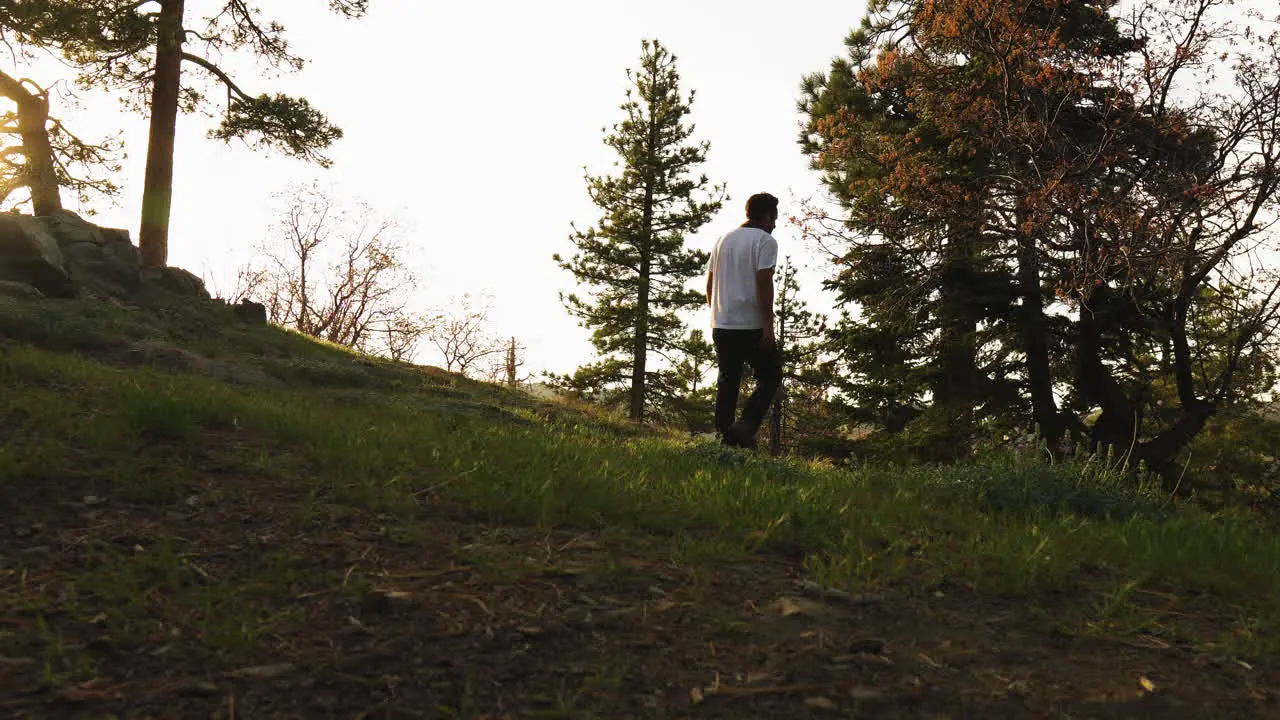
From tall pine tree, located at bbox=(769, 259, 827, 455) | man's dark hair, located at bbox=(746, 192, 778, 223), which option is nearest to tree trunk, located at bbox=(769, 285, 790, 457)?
tall pine tree, located at bbox=(769, 259, 827, 455)

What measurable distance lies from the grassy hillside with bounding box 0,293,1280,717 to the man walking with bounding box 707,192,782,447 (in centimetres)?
168

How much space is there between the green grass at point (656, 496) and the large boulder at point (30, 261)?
21.0ft

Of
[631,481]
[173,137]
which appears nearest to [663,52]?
[173,137]

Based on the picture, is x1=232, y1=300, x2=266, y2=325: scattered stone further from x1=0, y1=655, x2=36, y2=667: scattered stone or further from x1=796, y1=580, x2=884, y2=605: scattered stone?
x1=796, y1=580, x2=884, y2=605: scattered stone

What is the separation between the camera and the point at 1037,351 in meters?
14.0

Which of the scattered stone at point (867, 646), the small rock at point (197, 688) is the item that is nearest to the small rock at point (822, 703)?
the scattered stone at point (867, 646)

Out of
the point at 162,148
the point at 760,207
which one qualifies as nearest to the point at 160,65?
the point at 162,148

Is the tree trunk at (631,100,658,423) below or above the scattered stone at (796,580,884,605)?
above

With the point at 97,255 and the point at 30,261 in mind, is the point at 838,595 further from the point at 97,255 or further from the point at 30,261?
the point at 97,255

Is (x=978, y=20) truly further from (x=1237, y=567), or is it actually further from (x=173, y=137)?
(x=173, y=137)

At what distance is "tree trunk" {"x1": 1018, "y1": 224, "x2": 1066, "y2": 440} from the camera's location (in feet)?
44.4

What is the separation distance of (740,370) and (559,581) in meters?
4.40

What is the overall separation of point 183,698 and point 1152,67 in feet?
37.5

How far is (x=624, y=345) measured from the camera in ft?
92.0
